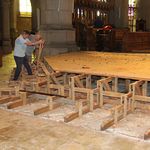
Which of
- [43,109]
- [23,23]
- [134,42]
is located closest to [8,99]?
[43,109]

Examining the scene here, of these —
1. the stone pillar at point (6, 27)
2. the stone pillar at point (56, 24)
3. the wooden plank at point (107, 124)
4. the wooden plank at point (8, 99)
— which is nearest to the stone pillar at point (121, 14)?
the stone pillar at point (6, 27)

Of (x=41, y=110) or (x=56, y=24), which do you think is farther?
(x=56, y=24)

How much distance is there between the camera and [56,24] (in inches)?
461

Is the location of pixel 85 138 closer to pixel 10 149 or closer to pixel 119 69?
pixel 10 149

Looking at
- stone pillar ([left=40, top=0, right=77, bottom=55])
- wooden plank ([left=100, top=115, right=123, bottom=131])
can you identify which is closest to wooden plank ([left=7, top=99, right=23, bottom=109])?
wooden plank ([left=100, top=115, right=123, bottom=131])

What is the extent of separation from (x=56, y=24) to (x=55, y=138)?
7.73 m

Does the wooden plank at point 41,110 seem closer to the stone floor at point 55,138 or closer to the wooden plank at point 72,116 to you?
the stone floor at point 55,138

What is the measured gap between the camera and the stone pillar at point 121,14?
59.3 ft

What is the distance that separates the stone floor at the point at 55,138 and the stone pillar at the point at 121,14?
1363 cm

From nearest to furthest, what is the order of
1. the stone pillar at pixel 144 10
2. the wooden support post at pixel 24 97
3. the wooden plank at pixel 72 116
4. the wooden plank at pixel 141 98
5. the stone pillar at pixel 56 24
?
1. the wooden plank at pixel 72 116
2. the wooden plank at pixel 141 98
3. the wooden support post at pixel 24 97
4. the stone pillar at pixel 56 24
5. the stone pillar at pixel 144 10

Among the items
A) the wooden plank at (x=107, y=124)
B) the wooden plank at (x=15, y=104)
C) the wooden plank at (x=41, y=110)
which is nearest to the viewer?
the wooden plank at (x=107, y=124)

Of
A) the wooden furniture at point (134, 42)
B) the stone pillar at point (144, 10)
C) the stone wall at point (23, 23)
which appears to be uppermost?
the stone pillar at point (144, 10)

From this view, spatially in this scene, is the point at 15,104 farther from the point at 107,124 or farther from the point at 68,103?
the point at 107,124

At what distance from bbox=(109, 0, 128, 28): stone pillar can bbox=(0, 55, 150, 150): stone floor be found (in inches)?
537
